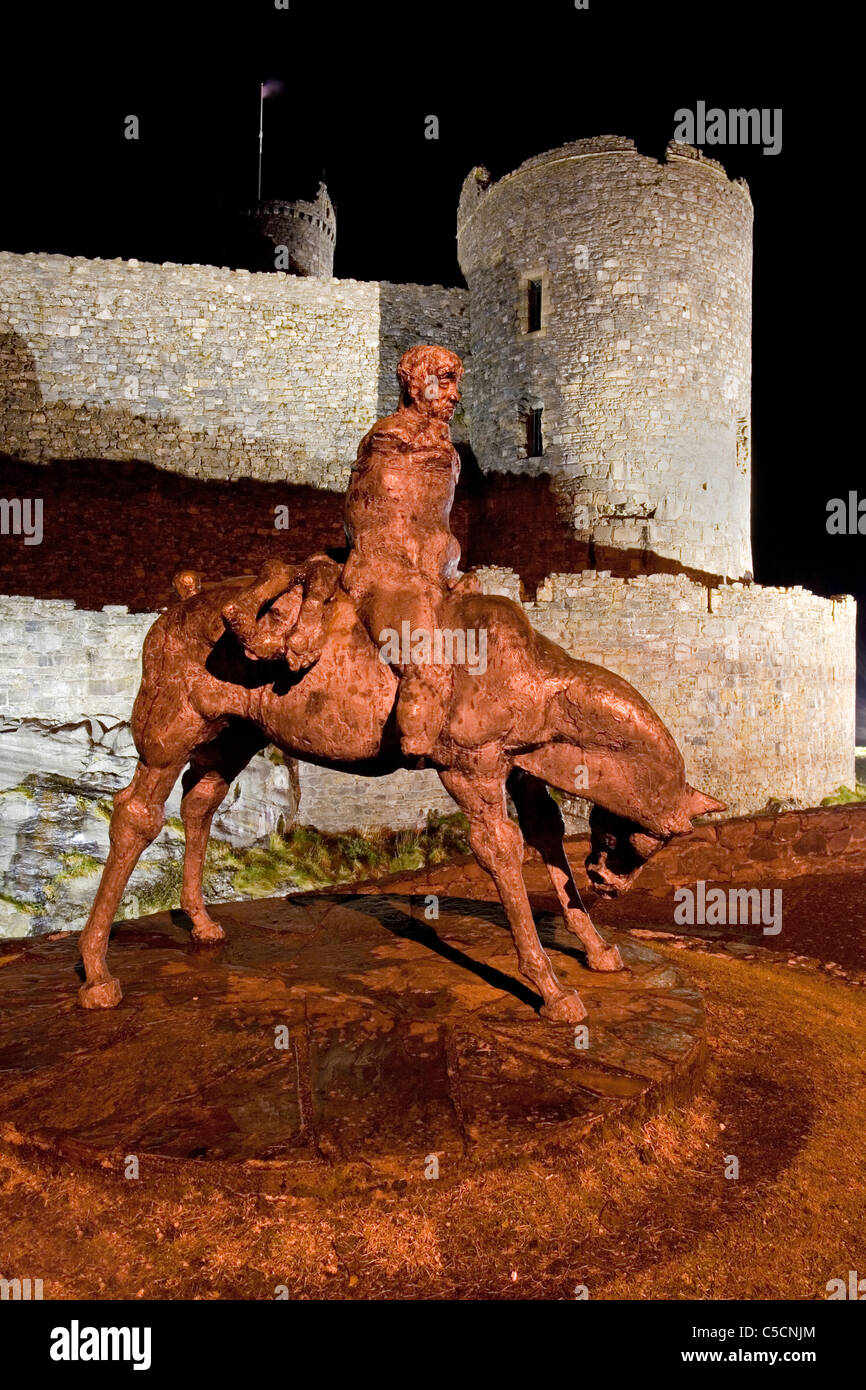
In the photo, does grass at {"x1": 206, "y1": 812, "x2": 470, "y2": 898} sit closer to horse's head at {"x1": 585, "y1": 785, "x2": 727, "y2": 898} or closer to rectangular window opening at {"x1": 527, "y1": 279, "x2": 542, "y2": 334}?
horse's head at {"x1": 585, "y1": 785, "x2": 727, "y2": 898}

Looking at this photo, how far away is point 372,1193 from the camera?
2.19 meters

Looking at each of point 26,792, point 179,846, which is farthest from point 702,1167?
point 26,792

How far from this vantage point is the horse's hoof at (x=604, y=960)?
11.8 feet

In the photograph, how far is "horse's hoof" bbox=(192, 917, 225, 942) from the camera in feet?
13.0

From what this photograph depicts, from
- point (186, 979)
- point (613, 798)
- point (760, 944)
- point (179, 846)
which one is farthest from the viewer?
point (179, 846)

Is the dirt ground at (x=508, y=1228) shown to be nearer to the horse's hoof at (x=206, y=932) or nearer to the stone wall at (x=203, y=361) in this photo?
the horse's hoof at (x=206, y=932)

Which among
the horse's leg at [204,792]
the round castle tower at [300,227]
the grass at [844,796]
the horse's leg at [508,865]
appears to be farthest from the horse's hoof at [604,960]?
the round castle tower at [300,227]

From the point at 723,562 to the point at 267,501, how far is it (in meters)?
9.51

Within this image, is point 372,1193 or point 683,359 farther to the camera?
point 683,359

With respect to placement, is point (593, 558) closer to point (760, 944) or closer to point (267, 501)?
point (267, 501)

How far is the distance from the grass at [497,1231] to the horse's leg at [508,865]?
0.54 meters

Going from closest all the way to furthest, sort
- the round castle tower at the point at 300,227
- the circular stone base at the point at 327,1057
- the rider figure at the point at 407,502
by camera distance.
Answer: the circular stone base at the point at 327,1057, the rider figure at the point at 407,502, the round castle tower at the point at 300,227

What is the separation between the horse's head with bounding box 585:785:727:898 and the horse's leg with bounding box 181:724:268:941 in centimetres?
143


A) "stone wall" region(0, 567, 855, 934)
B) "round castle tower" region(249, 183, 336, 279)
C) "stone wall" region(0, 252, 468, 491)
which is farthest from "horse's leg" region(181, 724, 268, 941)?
"round castle tower" region(249, 183, 336, 279)
